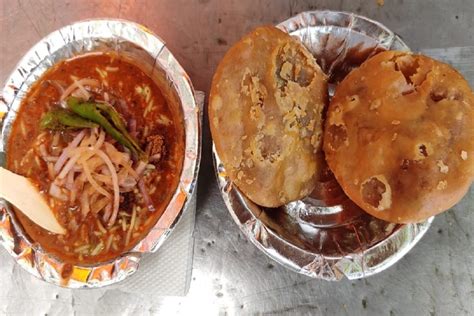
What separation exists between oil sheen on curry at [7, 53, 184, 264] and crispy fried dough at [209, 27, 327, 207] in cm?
25

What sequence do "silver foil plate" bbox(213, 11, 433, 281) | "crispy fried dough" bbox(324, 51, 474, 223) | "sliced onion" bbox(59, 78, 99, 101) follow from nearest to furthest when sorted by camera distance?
1. "crispy fried dough" bbox(324, 51, 474, 223)
2. "silver foil plate" bbox(213, 11, 433, 281)
3. "sliced onion" bbox(59, 78, 99, 101)

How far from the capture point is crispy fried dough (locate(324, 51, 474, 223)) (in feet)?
3.10

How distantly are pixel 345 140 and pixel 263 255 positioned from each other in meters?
0.48

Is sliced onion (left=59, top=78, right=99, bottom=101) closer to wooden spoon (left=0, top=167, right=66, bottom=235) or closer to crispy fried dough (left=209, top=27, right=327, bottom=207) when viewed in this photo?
wooden spoon (left=0, top=167, right=66, bottom=235)

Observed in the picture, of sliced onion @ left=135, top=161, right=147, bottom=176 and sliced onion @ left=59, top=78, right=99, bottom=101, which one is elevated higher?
sliced onion @ left=59, top=78, right=99, bottom=101

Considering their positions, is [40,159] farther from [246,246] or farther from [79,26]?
[246,246]

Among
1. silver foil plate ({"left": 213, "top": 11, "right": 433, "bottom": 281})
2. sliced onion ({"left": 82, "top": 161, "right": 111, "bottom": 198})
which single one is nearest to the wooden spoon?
sliced onion ({"left": 82, "top": 161, "right": 111, "bottom": 198})

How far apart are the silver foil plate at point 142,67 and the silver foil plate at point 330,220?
4.2 inches

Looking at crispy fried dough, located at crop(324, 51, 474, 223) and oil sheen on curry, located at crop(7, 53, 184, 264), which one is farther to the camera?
oil sheen on curry, located at crop(7, 53, 184, 264)

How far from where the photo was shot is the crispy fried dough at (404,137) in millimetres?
946

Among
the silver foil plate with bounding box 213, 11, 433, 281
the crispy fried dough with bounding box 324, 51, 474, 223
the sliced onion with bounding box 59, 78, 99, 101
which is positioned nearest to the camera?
the crispy fried dough with bounding box 324, 51, 474, 223

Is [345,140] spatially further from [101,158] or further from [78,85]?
[78,85]

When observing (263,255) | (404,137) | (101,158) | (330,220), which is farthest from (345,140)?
(101,158)

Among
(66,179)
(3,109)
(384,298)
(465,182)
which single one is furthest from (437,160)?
(3,109)
